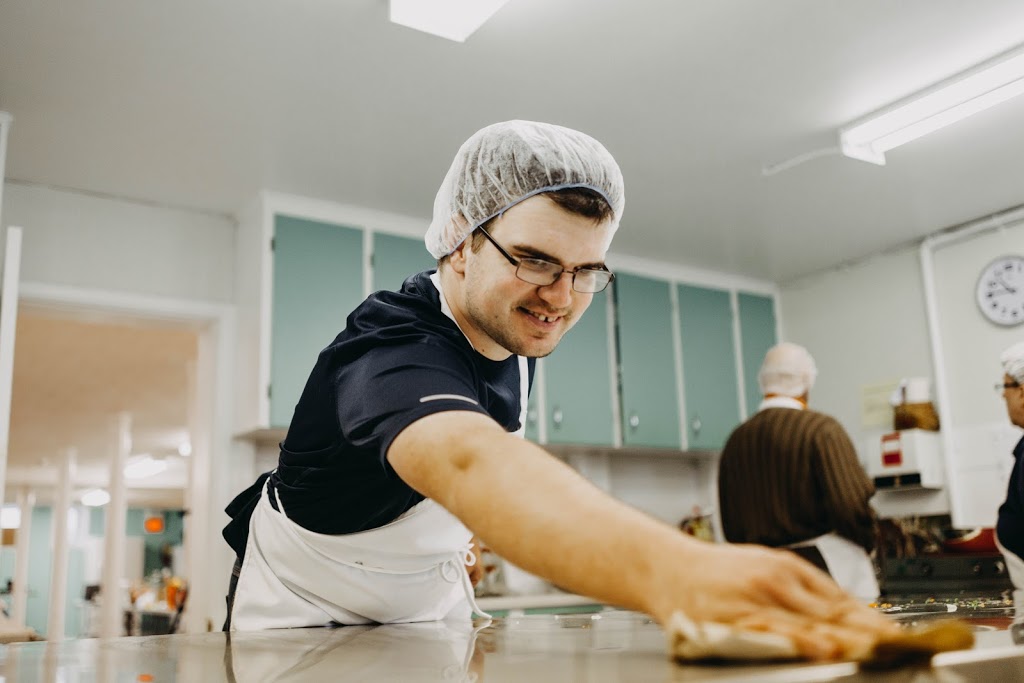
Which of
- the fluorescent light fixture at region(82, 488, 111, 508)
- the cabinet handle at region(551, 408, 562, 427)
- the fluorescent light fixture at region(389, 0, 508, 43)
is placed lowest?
the cabinet handle at region(551, 408, 562, 427)

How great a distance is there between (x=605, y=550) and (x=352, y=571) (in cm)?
78

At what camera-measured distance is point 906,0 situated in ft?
8.00

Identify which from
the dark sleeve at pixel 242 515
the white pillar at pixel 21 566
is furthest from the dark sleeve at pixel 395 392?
the white pillar at pixel 21 566

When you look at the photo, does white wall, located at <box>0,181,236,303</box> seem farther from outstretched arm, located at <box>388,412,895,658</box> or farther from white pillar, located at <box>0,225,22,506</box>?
outstretched arm, located at <box>388,412,895,658</box>

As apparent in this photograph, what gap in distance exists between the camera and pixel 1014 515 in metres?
2.82

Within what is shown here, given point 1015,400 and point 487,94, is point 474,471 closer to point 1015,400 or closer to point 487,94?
point 487,94

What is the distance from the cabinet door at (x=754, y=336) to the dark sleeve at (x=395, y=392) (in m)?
4.14

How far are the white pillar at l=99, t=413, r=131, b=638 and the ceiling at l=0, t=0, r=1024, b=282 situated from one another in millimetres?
4765

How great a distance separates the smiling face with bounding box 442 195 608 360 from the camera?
3.36ft

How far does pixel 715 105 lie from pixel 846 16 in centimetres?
57

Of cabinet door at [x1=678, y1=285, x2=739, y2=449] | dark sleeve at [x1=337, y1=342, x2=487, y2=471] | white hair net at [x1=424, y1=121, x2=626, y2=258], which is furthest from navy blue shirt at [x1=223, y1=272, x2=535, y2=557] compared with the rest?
cabinet door at [x1=678, y1=285, x2=739, y2=449]

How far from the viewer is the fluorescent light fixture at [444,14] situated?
2320 mm

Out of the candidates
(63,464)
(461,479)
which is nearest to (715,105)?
(461,479)

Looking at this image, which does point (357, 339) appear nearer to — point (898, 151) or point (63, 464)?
point (898, 151)
